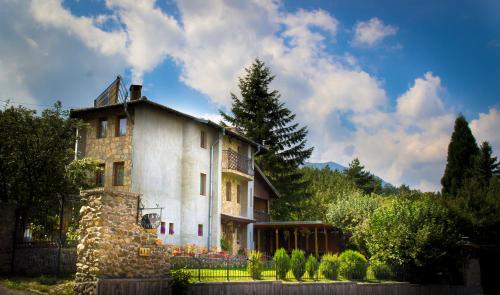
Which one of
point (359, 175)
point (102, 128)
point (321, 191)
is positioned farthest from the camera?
point (359, 175)

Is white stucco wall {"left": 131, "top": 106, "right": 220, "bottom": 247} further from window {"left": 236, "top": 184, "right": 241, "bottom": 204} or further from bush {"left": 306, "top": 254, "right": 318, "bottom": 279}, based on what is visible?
bush {"left": 306, "top": 254, "right": 318, "bottom": 279}

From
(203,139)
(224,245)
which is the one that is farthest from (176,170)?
(224,245)

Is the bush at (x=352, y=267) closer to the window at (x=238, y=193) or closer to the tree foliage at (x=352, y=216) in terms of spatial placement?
the tree foliage at (x=352, y=216)

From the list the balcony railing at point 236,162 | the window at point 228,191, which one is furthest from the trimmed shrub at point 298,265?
the window at point 228,191

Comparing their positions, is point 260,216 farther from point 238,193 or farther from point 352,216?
point 352,216

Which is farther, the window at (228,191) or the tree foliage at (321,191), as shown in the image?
the tree foliage at (321,191)

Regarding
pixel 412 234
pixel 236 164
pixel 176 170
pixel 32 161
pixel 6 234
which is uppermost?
pixel 236 164

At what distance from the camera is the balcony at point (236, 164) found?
34.0 m

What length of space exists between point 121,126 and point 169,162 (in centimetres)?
327

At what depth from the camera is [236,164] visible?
3509 centimetres

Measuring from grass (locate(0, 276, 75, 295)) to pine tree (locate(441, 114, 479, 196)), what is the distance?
34875 mm

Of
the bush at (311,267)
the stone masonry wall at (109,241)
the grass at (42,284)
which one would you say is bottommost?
the grass at (42,284)

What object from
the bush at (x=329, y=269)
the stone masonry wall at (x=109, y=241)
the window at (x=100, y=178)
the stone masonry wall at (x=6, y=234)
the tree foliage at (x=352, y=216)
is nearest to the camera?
the stone masonry wall at (x=109, y=241)

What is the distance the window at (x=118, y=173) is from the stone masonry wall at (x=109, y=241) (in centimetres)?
1167
